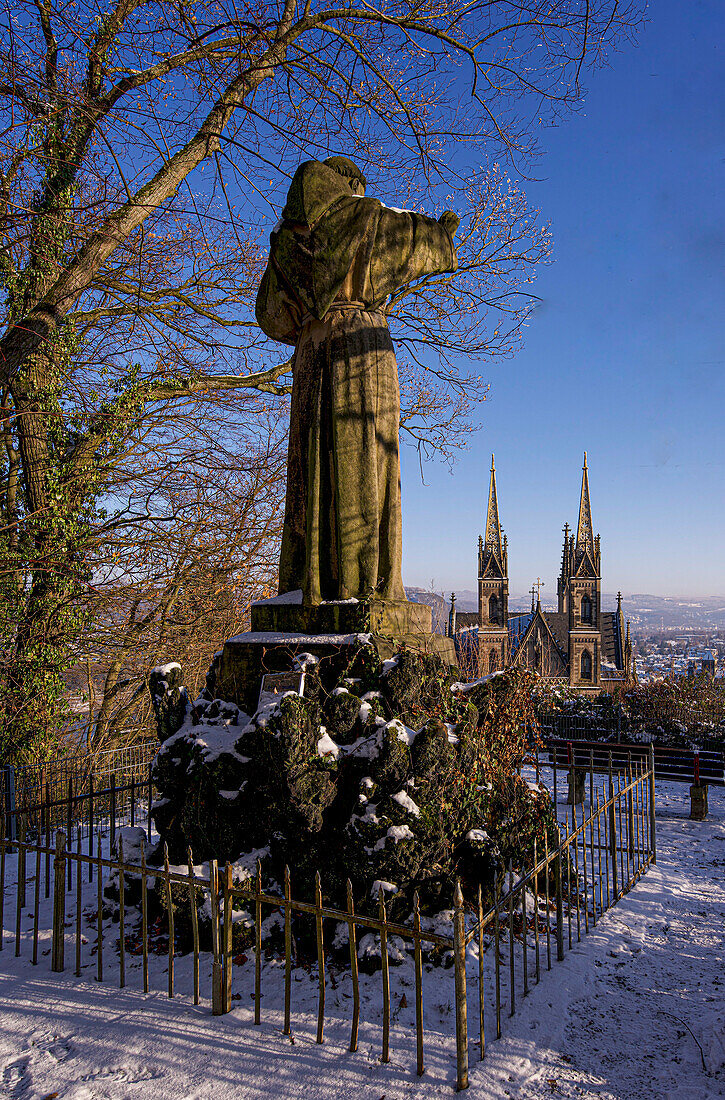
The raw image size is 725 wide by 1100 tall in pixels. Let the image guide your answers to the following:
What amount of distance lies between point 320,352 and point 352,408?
60cm

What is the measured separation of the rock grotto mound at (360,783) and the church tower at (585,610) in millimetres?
52717

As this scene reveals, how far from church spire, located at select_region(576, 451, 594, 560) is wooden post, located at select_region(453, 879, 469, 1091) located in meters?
56.3

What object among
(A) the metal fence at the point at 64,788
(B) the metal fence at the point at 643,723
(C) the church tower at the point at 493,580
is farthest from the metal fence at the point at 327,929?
(C) the church tower at the point at 493,580

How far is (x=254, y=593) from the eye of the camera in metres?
12.7

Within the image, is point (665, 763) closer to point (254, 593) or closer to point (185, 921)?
point (254, 593)

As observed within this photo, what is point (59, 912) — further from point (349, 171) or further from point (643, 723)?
point (643, 723)

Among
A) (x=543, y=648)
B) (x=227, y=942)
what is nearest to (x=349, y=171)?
(x=227, y=942)

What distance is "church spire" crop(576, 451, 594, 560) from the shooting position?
56.2 metres

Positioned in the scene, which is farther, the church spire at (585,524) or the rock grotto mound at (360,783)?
the church spire at (585,524)

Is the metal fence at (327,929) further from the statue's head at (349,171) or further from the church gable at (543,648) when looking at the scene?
the church gable at (543,648)

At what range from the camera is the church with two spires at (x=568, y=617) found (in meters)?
54.9

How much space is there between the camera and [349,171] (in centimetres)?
556

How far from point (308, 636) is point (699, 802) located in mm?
7164

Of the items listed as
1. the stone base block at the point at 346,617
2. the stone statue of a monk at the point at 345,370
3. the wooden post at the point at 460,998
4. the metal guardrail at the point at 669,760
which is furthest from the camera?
the metal guardrail at the point at 669,760
